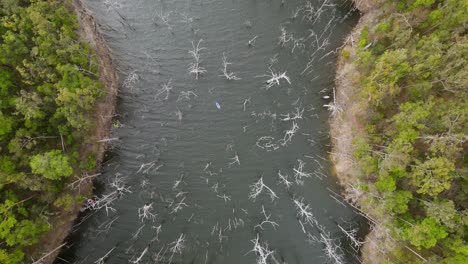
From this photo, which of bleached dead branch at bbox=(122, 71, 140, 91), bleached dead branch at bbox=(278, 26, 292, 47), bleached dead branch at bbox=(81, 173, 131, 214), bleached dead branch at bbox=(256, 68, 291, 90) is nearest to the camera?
bleached dead branch at bbox=(81, 173, 131, 214)

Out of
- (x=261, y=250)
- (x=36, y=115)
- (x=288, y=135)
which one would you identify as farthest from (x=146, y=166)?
(x=288, y=135)

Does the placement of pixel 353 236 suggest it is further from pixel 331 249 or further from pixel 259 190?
pixel 259 190

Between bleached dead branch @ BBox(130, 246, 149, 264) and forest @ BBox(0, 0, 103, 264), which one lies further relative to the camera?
bleached dead branch @ BBox(130, 246, 149, 264)

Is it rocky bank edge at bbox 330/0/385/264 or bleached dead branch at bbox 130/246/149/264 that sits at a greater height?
rocky bank edge at bbox 330/0/385/264

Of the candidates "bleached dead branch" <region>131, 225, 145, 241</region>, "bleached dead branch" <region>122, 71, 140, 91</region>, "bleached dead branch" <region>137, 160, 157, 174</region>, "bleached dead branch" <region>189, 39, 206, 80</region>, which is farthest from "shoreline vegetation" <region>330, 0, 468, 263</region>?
"bleached dead branch" <region>122, 71, 140, 91</region>

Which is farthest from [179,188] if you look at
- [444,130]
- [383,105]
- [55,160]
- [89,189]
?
[444,130]

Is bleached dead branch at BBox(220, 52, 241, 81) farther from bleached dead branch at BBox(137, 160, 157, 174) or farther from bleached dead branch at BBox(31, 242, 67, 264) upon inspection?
bleached dead branch at BBox(31, 242, 67, 264)
